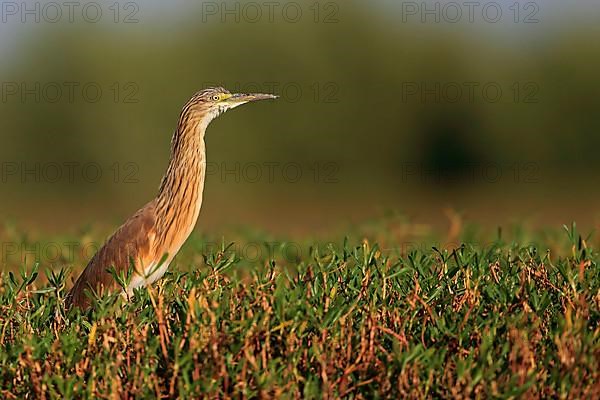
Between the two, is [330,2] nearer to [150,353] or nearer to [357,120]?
[357,120]

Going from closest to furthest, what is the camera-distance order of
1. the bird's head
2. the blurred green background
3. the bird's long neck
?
the bird's long neck → the bird's head → the blurred green background

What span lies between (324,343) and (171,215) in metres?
2.52

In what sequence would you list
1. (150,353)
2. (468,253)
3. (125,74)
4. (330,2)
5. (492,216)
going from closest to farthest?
1. (150,353)
2. (468,253)
3. (492,216)
4. (125,74)
5. (330,2)

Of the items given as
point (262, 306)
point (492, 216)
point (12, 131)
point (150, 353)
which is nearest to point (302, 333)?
point (262, 306)

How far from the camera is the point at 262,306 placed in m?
3.38

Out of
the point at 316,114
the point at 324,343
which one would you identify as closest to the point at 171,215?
the point at 324,343

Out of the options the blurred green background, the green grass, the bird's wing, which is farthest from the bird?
the blurred green background

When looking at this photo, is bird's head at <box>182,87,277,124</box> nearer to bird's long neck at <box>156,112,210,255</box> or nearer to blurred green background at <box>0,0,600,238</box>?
bird's long neck at <box>156,112,210,255</box>

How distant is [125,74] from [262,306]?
21.9 metres

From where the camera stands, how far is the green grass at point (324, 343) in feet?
10.3

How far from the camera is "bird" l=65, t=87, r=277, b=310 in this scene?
18.1 ft

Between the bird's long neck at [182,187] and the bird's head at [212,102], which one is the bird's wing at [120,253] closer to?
the bird's long neck at [182,187]

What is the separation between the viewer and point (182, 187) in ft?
18.8

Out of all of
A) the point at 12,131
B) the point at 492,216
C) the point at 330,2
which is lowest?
the point at 492,216
